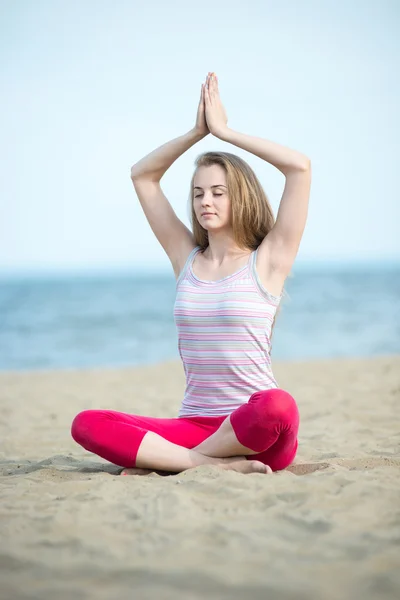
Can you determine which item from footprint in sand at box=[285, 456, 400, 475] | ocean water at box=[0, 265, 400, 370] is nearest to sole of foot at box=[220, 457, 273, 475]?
footprint in sand at box=[285, 456, 400, 475]

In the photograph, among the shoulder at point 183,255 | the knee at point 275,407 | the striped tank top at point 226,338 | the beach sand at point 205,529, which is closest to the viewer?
the beach sand at point 205,529

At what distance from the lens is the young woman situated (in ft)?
10.8

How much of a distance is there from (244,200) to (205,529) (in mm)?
1685

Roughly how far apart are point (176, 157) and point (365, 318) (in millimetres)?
15948

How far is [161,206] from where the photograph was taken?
3816 mm

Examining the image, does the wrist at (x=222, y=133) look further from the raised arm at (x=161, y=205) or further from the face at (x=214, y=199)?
the raised arm at (x=161, y=205)

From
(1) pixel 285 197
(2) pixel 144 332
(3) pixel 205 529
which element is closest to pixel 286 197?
(1) pixel 285 197

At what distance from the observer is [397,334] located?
582 inches

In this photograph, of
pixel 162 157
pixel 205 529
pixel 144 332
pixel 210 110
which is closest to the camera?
pixel 205 529

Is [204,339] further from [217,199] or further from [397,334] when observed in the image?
[397,334]

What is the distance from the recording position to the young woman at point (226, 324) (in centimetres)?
330

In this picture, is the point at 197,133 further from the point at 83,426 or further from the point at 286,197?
the point at 83,426

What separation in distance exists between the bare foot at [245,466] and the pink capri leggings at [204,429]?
0.20 ft

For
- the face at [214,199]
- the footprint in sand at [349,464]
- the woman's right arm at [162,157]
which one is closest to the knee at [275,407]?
the footprint in sand at [349,464]
